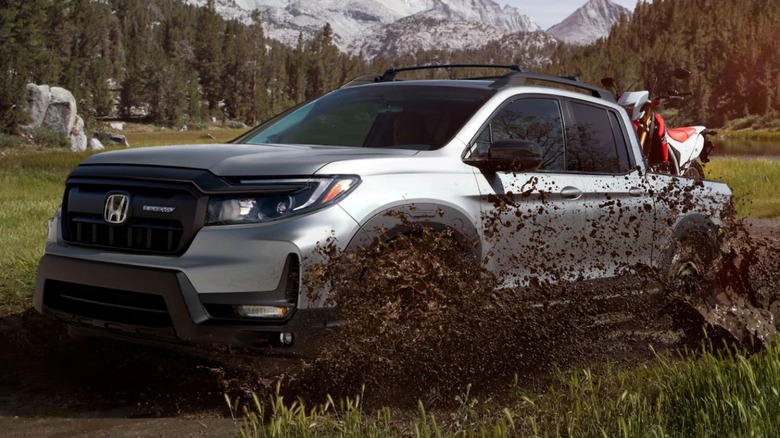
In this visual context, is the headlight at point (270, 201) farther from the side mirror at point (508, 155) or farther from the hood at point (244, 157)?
the side mirror at point (508, 155)

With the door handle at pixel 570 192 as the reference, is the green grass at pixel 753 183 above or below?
below

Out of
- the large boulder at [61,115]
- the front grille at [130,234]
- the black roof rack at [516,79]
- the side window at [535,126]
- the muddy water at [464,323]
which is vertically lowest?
the large boulder at [61,115]

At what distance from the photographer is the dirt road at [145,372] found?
496 centimetres

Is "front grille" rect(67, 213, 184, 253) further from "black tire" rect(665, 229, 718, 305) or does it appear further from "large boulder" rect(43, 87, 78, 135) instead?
"large boulder" rect(43, 87, 78, 135)

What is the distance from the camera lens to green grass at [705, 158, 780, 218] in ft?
57.9

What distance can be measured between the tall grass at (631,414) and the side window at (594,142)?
1.99m

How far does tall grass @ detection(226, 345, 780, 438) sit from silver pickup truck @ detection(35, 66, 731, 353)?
699 millimetres

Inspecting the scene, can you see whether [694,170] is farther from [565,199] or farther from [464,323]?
[464,323]

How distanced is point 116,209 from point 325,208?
1092 millimetres

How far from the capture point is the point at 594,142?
22.1 ft

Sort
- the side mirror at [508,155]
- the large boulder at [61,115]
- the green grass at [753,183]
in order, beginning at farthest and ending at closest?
the large boulder at [61,115] < the green grass at [753,183] < the side mirror at [508,155]

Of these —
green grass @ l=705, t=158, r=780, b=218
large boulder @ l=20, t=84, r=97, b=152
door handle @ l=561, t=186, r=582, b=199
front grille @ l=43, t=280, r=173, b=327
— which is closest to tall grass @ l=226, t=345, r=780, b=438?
front grille @ l=43, t=280, r=173, b=327

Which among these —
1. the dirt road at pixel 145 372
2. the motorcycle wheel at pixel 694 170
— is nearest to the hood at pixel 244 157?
the dirt road at pixel 145 372

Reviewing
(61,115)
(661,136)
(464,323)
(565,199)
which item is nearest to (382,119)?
(565,199)
